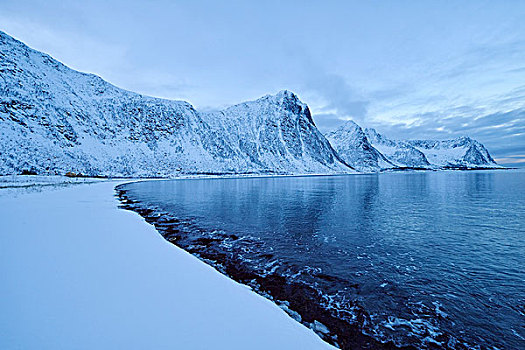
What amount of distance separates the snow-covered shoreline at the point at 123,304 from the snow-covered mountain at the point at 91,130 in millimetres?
101015

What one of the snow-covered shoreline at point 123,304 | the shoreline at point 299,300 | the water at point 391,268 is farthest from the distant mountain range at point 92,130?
the shoreline at point 299,300

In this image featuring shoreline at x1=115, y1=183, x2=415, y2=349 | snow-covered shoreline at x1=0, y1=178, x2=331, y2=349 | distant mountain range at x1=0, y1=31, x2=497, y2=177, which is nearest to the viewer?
snow-covered shoreline at x1=0, y1=178, x2=331, y2=349

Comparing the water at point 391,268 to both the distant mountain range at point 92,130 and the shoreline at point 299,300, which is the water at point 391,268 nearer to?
the shoreline at point 299,300

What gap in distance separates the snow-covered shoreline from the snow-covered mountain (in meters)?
101

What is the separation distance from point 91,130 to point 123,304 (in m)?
163

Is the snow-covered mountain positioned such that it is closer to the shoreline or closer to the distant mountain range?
the distant mountain range

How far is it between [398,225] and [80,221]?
23.6 m

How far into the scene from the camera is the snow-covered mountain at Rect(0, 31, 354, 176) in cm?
10144

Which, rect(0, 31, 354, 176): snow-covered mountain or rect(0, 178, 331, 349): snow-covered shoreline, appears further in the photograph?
rect(0, 31, 354, 176): snow-covered mountain

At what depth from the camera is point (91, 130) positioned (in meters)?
136

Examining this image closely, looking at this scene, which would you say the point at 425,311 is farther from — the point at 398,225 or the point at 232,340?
the point at 398,225

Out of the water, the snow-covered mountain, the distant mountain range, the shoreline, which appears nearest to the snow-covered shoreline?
the shoreline

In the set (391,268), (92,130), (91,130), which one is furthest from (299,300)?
(92,130)

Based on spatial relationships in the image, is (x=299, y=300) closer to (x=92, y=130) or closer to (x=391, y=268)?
(x=391, y=268)
